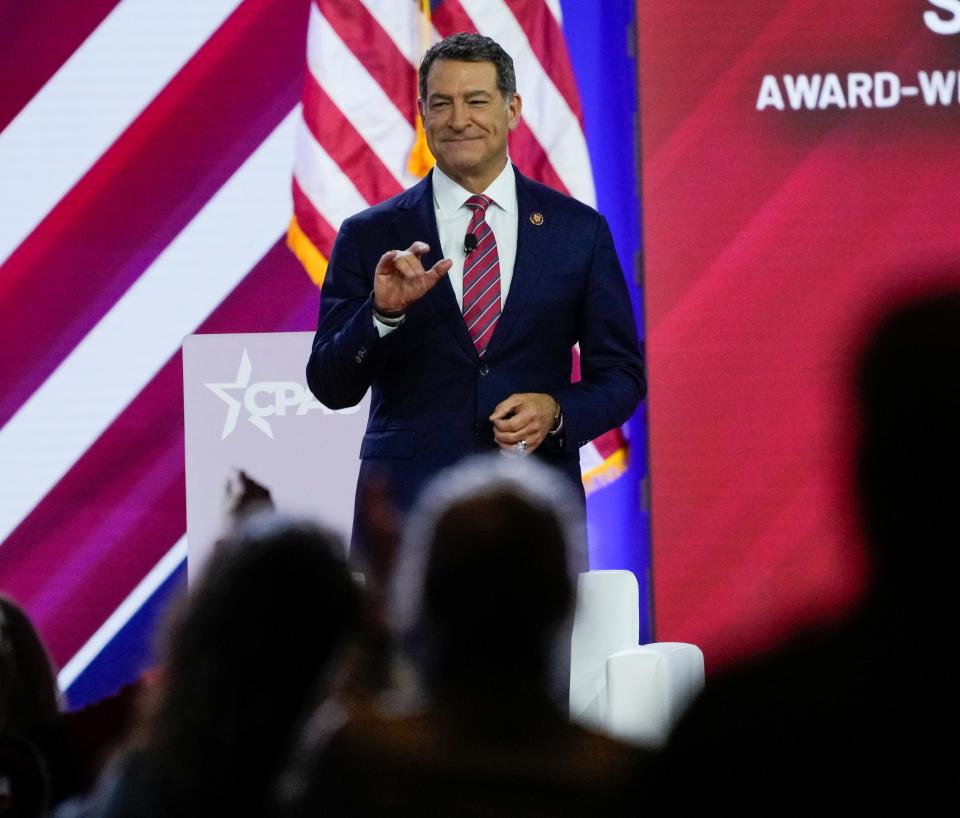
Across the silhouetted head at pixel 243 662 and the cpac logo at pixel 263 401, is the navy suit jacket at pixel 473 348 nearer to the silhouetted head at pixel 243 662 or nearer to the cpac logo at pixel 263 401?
the cpac logo at pixel 263 401

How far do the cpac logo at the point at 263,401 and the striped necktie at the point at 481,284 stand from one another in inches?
54.3

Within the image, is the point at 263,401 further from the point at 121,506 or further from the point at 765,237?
the point at 765,237

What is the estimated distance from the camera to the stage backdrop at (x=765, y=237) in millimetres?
4598

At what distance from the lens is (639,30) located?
4621 mm

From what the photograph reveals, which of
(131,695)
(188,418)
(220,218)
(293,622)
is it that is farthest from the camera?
(220,218)

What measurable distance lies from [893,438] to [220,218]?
159 inches

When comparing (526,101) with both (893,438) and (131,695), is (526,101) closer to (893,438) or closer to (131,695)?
(131,695)

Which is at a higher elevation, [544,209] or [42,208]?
[42,208]

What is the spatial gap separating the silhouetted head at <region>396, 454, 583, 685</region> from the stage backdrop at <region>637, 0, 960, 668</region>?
10.9ft

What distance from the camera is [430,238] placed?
10.5 feet

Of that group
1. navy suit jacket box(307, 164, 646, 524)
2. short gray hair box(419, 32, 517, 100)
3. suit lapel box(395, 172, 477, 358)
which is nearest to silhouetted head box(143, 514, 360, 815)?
navy suit jacket box(307, 164, 646, 524)

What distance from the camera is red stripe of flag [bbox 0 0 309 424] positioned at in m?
4.84

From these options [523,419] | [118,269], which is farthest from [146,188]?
[523,419]

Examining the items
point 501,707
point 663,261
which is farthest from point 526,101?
point 501,707
